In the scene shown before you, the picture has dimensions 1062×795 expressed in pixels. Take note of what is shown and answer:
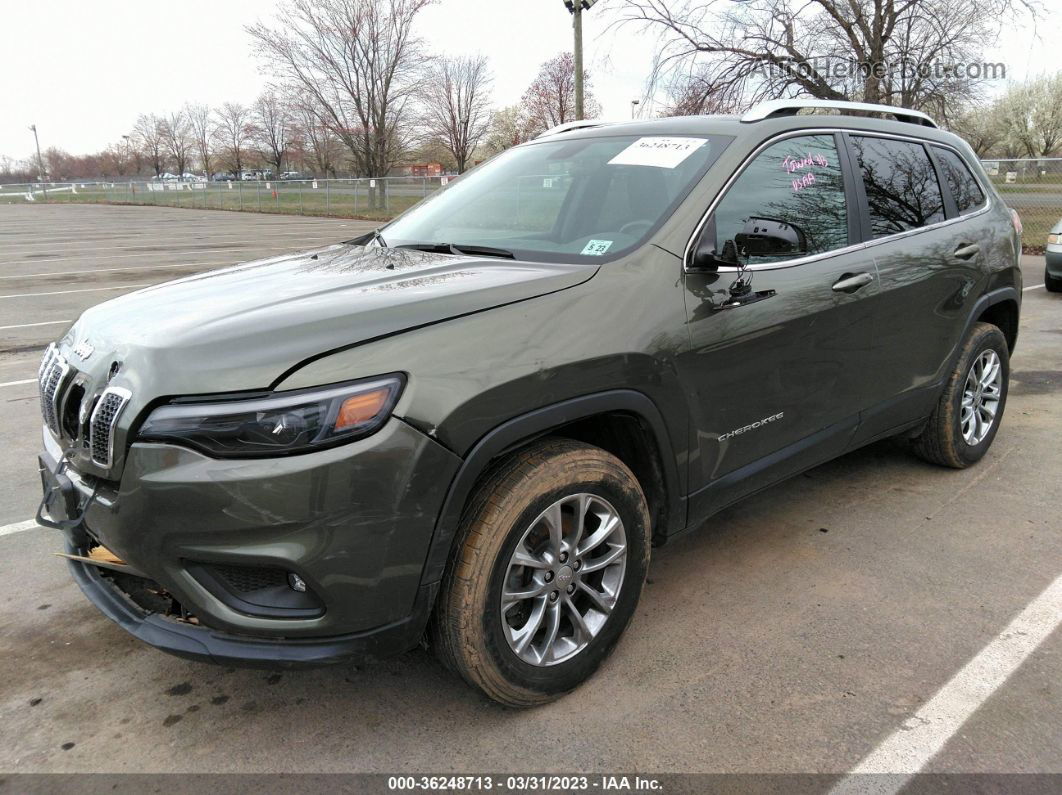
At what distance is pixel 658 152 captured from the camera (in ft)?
10.0

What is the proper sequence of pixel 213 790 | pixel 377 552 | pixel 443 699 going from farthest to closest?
pixel 443 699 < pixel 213 790 < pixel 377 552

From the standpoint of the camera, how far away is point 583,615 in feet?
8.43

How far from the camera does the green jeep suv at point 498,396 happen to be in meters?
1.95

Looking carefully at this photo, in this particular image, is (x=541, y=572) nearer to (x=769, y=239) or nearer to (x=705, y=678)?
(x=705, y=678)

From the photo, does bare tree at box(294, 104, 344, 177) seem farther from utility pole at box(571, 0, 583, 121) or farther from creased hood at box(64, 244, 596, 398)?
creased hood at box(64, 244, 596, 398)

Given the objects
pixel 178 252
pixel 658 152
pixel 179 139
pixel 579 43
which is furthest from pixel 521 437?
pixel 179 139

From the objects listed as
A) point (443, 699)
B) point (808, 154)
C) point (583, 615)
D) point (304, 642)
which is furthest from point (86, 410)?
point (808, 154)

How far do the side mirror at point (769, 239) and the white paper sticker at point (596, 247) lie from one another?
0.47 metres

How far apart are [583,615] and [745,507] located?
172 centimetres

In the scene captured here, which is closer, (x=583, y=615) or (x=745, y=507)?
(x=583, y=615)

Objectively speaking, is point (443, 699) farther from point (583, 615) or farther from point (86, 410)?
point (86, 410)

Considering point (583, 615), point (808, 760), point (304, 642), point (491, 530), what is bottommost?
point (808, 760)

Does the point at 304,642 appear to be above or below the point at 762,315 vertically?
below

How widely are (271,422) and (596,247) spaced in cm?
132
